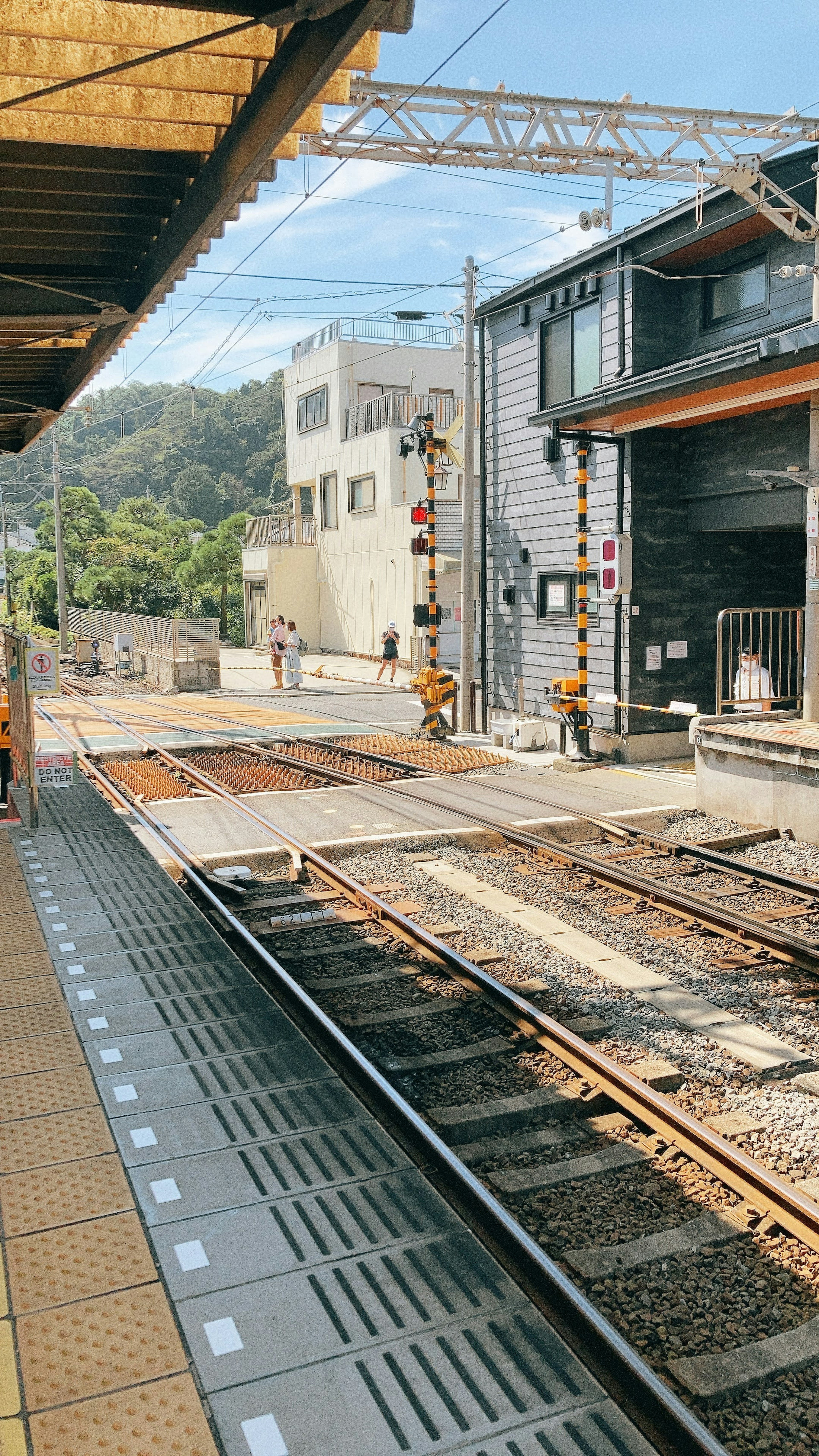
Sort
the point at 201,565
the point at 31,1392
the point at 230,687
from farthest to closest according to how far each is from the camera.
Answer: the point at 201,565
the point at 230,687
the point at 31,1392

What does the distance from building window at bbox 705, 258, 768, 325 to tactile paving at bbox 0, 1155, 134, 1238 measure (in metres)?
12.7

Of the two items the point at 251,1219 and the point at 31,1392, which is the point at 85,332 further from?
the point at 31,1392

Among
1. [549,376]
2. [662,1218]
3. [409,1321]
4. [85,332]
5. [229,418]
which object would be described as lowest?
[662,1218]

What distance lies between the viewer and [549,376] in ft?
56.0

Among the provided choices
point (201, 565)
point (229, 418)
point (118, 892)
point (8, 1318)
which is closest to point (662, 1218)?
point (8, 1318)

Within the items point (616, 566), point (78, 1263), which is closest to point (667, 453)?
point (616, 566)

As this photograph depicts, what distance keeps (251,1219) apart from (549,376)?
15305 mm

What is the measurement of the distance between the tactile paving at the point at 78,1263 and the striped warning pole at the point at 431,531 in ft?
46.2

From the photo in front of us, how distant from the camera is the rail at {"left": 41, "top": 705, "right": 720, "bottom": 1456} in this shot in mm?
3115

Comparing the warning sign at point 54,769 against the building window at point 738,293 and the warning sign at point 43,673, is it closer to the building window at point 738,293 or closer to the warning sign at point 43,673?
the warning sign at point 43,673

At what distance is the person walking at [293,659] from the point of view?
27094mm

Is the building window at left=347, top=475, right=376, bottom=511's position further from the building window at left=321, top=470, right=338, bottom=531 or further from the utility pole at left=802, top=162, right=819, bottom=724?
the utility pole at left=802, top=162, right=819, bottom=724

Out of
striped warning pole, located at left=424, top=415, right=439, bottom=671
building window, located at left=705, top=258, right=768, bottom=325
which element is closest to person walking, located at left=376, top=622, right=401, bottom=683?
striped warning pole, located at left=424, top=415, right=439, bottom=671

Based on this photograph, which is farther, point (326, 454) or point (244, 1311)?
point (326, 454)
